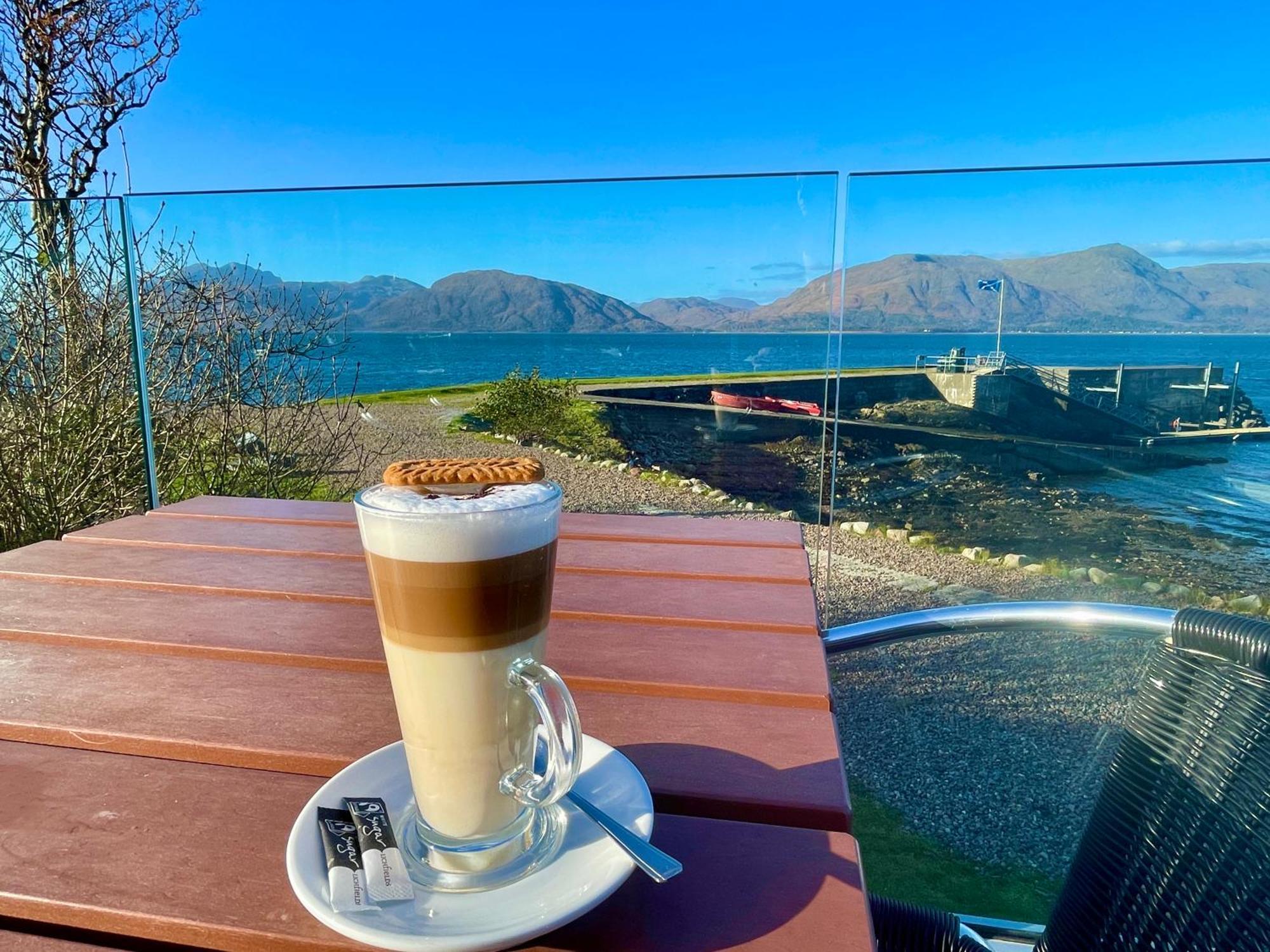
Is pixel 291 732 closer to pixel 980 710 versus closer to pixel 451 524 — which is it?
pixel 451 524

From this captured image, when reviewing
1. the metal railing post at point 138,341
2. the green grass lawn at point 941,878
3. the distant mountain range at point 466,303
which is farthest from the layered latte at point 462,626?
the metal railing post at point 138,341

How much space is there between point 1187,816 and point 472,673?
0.55 metres

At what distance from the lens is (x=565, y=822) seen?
508mm

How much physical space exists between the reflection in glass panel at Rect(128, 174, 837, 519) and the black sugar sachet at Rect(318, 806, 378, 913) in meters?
1.81

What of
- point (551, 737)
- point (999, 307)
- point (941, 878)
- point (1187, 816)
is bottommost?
point (941, 878)

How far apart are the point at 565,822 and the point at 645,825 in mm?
57

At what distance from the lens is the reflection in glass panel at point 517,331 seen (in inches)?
86.4

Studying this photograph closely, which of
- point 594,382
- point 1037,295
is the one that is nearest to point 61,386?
point 594,382

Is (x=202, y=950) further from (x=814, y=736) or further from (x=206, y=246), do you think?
(x=206, y=246)

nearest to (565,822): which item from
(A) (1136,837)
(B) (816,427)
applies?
(A) (1136,837)

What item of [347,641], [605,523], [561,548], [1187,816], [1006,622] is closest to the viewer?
[1187,816]

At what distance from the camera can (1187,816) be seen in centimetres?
59

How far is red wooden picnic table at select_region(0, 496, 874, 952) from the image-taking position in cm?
44

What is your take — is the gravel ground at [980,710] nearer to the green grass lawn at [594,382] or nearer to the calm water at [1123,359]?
the calm water at [1123,359]
